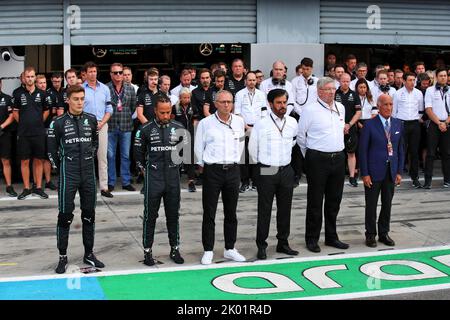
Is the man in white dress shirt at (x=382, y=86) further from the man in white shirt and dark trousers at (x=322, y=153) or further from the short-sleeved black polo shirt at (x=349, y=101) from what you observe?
the man in white shirt and dark trousers at (x=322, y=153)

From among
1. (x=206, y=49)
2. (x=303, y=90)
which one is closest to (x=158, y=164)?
(x=303, y=90)

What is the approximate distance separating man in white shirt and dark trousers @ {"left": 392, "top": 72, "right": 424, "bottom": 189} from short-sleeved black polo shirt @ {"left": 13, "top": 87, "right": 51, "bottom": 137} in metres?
6.14

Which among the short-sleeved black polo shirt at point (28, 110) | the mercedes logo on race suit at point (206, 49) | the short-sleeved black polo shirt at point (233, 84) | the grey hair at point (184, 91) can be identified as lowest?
the short-sleeved black polo shirt at point (28, 110)

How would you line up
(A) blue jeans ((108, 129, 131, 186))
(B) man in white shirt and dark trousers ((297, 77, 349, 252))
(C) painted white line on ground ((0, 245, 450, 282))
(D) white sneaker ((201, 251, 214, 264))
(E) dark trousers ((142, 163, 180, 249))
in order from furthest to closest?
(A) blue jeans ((108, 129, 131, 186))
(B) man in white shirt and dark trousers ((297, 77, 349, 252))
(D) white sneaker ((201, 251, 214, 264))
(E) dark trousers ((142, 163, 180, 249))
(C) painted white line on ground ((0, 245, 450, 282))

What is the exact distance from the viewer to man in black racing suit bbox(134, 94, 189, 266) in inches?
281

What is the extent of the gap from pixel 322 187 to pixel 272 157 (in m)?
0.76

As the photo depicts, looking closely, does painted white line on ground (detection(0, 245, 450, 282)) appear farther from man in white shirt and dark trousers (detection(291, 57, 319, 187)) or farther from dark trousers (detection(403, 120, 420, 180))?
man in white shirt and dark trousers (detection(291, 57, 319, 187))

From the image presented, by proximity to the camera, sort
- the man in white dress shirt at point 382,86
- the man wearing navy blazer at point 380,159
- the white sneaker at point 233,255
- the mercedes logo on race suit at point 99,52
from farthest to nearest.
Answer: the mercedes logo on race suit at point 99,52 → the man in white dress shirt at point 382,86 → the man wearing navy blazer at point 380,159 → the white sneaker at point 233,255

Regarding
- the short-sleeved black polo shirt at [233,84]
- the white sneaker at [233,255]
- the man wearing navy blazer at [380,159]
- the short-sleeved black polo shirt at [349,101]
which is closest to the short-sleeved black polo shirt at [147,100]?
the short-sleeved black polo shirt at [233,84]

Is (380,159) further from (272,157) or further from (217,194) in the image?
(217,194)

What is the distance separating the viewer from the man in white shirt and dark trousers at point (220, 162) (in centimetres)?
722

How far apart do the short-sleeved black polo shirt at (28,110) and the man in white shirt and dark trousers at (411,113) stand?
242 inches

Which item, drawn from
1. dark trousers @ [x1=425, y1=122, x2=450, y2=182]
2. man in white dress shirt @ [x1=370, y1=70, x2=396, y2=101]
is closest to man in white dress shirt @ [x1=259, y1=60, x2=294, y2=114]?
man in white dress shirt @ [x1=370, y1=70, x2=396, y2=101]
